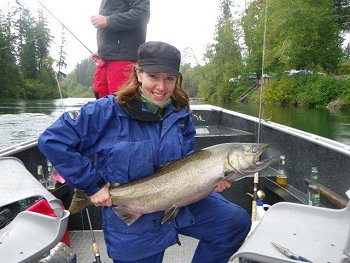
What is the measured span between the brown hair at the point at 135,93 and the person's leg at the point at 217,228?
784mm

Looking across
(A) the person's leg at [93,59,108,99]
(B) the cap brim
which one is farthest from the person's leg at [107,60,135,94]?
(B) the cap brim

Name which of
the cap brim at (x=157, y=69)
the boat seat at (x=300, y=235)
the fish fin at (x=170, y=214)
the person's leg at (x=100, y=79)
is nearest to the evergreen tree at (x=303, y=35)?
the person's leg at (x=100, y=79)

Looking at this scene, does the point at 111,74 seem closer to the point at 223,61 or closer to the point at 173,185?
the point at 173,185

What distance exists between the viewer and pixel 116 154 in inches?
98.5

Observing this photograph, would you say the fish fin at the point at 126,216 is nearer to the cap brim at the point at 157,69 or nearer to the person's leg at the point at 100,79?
the cap brim at the point at 157,69

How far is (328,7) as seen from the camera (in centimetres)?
4238

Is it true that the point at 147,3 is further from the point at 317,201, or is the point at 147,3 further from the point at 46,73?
the point at 46,73

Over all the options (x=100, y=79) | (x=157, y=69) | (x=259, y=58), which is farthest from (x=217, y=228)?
(x=259, y=58)

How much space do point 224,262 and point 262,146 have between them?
0.95 meters

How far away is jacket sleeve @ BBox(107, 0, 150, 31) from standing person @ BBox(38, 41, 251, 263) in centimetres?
135

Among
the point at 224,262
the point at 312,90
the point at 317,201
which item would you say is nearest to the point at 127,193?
the point at 224,262

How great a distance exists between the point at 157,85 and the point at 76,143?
702 millimetres

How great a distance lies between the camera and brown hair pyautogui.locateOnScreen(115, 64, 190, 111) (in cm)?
266

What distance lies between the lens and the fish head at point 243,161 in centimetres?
258
